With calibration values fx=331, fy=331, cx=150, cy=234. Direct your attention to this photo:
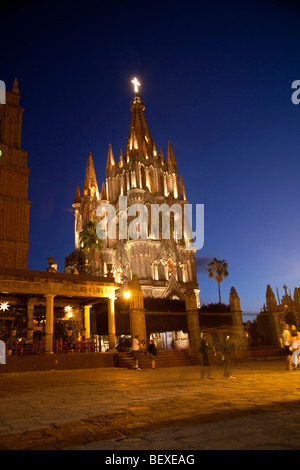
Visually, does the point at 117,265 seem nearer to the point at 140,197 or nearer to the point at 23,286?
the point at 140,197

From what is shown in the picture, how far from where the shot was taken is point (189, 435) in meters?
4.13

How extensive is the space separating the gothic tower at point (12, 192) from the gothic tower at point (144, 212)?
25445 millimetres

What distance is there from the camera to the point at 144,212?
190 ft

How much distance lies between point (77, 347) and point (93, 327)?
660 centimetres

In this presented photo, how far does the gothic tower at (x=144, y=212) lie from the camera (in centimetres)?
5481

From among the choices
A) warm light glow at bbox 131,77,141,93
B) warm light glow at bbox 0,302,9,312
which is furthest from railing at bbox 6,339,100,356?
warm light glow at bbox 131,77,141,93

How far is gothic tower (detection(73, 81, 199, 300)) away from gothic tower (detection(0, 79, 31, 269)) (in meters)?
25.4

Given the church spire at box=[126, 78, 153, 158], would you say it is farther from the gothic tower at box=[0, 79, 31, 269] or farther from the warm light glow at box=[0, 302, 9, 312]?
the warm light glow at box=[0, 302, 9, 312]

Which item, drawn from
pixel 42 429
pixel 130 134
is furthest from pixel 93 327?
pixel 130 134

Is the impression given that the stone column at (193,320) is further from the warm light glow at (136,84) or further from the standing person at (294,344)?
the warm light glow at (136,84)

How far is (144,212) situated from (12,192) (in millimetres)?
30913

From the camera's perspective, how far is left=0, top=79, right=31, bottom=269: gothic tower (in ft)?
90.7

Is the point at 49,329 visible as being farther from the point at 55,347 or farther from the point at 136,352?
the point at 136,352

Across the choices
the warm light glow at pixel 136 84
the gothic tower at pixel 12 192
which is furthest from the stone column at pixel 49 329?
the warm light glow at pixel 136 84
